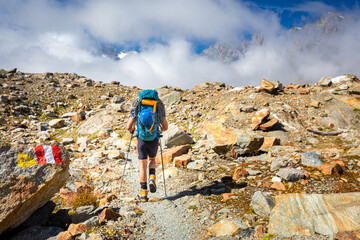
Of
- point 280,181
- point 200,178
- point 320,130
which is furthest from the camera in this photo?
point 320,130

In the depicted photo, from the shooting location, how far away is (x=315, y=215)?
148 inches

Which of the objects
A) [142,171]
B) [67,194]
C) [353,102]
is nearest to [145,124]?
[142,171]

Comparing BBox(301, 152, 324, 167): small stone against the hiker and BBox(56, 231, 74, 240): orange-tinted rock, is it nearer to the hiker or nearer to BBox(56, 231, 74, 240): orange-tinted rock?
the hiker

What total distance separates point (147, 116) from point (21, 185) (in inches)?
123

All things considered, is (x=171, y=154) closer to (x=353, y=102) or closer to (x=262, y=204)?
(x=262, y=204)

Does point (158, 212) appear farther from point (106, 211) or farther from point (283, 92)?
point (283, 92)

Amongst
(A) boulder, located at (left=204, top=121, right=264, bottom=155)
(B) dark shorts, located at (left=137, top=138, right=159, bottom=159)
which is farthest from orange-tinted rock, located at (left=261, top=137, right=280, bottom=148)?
(B) dark shorts, located at (left=137, top=138, right=159, bottom=159)

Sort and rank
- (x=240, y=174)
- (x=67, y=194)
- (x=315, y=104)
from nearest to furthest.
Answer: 1. (x=240, y=174)
2. (x=67, y=194)
3. (x=315, y=104)

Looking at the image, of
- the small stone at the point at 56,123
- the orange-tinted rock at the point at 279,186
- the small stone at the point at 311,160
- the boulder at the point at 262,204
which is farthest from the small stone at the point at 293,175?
the small stone at the point at 56,123

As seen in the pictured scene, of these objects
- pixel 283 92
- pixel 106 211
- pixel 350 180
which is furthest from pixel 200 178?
pixel 283 92

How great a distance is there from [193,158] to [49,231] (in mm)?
5789

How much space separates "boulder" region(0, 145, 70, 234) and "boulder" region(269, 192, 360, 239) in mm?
4762

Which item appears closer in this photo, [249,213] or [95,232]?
[95,232]

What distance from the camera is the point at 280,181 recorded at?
5.64 m
